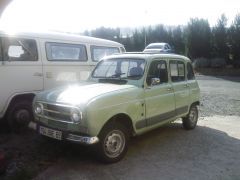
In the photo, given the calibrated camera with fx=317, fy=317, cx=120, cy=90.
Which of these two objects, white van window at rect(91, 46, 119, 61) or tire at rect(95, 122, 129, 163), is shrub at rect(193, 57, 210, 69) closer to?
white van window at rect(91, 46, 119, 61)

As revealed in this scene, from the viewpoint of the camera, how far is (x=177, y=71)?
7.36 meters

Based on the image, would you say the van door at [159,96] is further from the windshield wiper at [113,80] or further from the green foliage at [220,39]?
the green foliage at [220,39]

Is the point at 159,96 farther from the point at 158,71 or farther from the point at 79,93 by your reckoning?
the point at 79,93

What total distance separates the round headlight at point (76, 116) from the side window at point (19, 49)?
8.81 ft

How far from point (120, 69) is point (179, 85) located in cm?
151

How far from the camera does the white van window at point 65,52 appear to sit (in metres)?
7.73

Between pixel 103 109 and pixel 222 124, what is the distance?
4549 mm

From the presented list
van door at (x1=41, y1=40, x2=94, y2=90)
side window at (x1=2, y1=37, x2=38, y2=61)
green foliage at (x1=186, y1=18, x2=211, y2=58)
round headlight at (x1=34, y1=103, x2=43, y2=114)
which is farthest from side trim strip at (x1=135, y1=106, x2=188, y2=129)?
green foliage at (x1=186, y1=18, x2=211, y2=58)

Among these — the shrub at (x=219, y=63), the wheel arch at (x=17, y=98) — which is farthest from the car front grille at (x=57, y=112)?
the shrub at (x=219, y=63)

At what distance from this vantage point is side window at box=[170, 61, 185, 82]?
23.3 feet

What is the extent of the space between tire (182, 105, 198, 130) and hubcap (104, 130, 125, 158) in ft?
8.75

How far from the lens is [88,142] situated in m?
4.93

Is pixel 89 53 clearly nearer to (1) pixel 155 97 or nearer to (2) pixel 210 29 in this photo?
(1) pixel 155 97

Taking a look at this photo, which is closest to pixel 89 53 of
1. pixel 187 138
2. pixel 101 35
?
pixel 187 138
